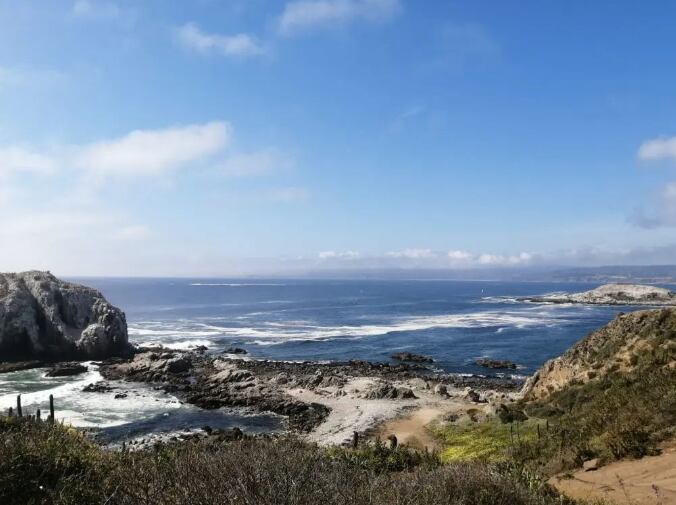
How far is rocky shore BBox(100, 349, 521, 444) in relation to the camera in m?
40.3

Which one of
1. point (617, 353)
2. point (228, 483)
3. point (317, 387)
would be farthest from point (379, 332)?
point (228, 483)

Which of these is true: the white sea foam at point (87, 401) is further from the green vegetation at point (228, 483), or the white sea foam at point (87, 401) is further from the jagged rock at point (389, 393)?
the green vegetation at point (228, 483)

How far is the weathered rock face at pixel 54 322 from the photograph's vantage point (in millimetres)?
65312

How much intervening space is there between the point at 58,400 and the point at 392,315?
87.7m

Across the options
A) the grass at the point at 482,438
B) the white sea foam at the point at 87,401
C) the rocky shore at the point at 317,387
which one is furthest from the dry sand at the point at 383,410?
the white sea foam at the point at 87,401

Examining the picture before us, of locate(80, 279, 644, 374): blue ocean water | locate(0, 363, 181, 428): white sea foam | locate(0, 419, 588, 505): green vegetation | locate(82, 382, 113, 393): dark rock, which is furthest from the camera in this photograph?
locate(80, 279, 644, 374): blue ocean water

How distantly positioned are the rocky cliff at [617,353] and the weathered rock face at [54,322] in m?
56.9

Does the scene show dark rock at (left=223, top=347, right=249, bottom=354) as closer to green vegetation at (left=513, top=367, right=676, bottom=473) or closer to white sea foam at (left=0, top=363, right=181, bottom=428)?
white sea foam at (left=0, top=363, right=181, bottom=428)

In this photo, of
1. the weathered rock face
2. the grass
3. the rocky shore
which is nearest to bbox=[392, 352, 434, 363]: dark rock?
the rocky shore

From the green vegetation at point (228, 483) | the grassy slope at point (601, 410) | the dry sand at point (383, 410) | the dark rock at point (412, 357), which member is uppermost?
the green vegetation at point (228, 483)

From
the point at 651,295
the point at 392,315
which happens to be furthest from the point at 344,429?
the point at 651,295

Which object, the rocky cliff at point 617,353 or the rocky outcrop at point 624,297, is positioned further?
the rocky outcrop at point 624,297

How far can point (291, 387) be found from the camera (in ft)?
167

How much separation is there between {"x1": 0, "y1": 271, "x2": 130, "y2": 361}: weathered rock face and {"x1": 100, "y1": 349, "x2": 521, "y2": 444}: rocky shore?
689 cm
